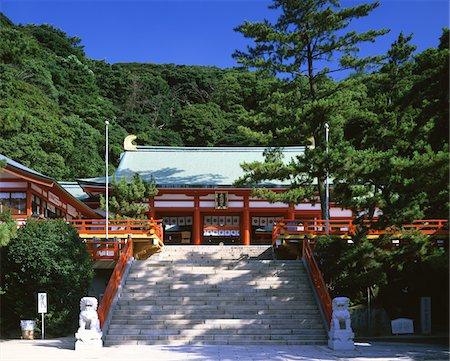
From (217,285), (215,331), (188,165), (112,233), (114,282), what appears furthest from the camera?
(188,165)

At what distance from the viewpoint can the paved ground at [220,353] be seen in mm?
12594

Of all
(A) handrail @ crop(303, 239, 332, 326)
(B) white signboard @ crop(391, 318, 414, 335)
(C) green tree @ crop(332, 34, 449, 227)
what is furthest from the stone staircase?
(C) green tree @ crop(332, 34, 449, 227)

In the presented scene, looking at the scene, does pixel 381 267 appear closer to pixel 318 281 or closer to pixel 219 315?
pixel 318 281

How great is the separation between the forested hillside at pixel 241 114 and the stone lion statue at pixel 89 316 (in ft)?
15.0

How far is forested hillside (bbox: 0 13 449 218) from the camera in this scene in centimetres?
1401

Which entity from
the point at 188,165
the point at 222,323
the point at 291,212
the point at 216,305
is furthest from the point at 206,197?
the point at 222,323

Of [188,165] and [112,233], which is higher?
[188,165]

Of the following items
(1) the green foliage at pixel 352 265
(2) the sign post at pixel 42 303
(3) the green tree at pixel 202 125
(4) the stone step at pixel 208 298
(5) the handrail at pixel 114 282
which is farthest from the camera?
(3) the green tree at pixel 202 125

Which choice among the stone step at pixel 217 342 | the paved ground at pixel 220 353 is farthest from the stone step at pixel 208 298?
the paved ground at pixel 220 353

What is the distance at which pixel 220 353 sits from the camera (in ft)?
43.6

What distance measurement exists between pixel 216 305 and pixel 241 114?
7809 mm

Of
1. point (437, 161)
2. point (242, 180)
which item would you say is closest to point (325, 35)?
point (242, 180)

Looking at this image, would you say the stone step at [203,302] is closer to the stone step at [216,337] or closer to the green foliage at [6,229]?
the stone step at [216,337]

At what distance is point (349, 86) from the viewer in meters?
22.1
